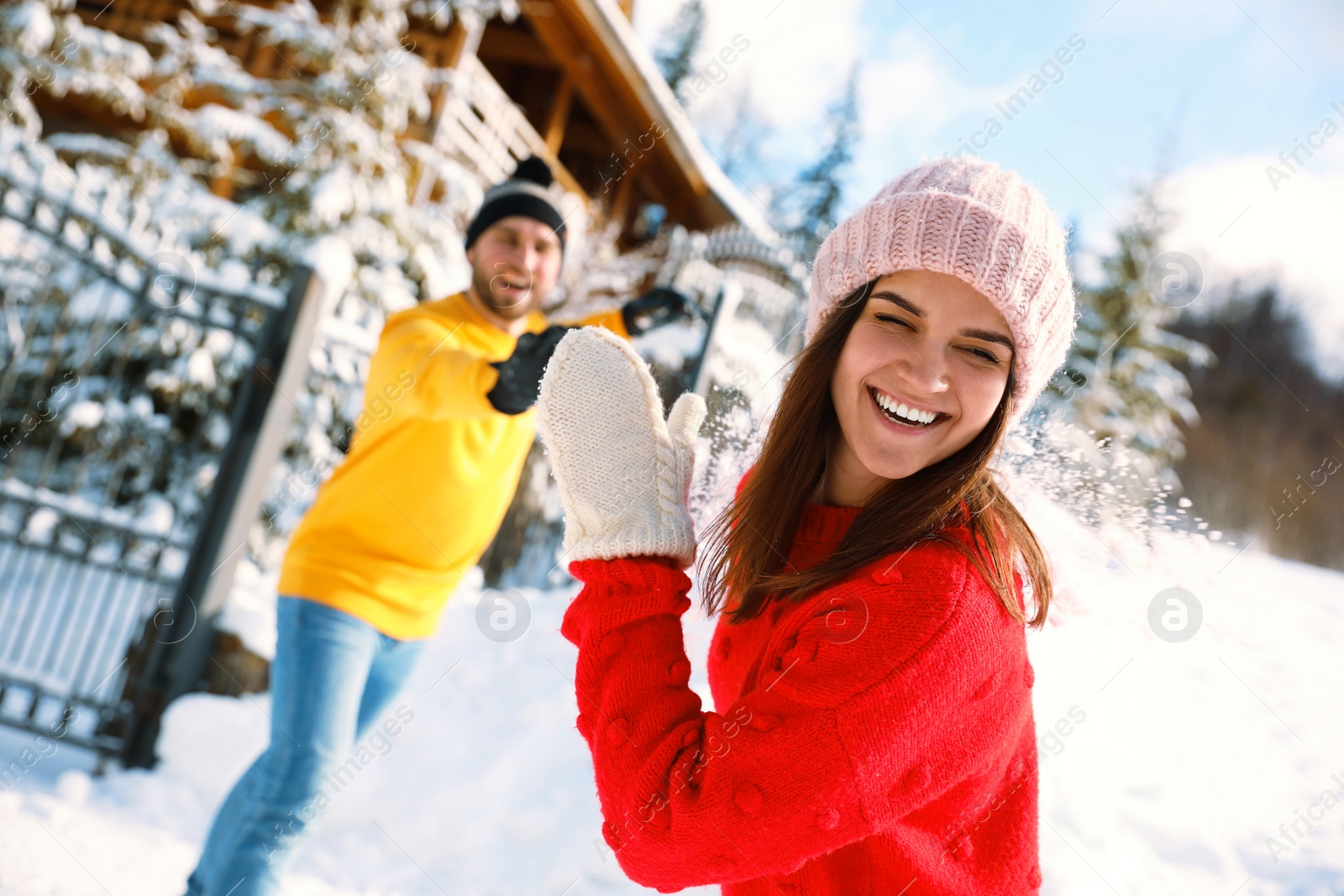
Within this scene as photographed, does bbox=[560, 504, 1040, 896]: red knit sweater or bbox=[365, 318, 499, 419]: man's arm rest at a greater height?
bbox=[365, 318, 499, 419]: man's arm

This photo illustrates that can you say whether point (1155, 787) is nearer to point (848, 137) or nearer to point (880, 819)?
point (880, 819)

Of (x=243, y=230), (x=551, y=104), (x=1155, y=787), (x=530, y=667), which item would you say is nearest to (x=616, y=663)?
(x=530, y=667)

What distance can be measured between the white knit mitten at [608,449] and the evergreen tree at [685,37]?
103ft

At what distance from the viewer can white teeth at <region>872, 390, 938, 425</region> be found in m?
1.12

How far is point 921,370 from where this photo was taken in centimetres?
108

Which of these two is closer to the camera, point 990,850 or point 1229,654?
point 990,850

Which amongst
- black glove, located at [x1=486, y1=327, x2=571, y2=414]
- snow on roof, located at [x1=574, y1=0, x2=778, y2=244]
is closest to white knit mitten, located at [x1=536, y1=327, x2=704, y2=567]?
black glove, located at [x1=486, y1=327, x2=571, y2=414]

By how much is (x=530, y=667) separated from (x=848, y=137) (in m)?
27.6

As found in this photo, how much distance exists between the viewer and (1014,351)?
3.68ft

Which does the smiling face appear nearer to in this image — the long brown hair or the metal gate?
the long brown hair

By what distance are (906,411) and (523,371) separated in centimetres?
97

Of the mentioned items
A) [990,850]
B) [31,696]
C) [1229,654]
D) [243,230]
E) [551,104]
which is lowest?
[31,696]

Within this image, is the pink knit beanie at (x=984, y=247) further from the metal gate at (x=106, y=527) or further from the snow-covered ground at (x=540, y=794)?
the metal gate at (x=106, y=527)

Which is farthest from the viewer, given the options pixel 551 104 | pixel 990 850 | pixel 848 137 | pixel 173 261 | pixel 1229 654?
pixel 848 137
